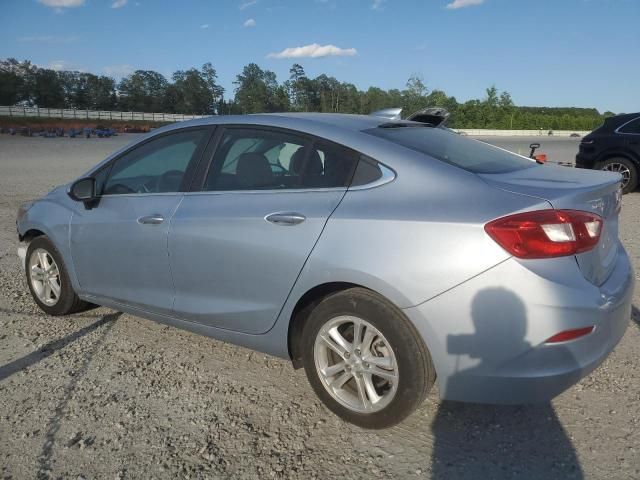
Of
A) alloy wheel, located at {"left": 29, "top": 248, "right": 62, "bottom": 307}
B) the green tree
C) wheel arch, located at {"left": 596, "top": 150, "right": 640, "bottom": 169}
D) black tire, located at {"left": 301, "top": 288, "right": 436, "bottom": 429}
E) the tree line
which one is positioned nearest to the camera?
black tire, located at {"left": 301, "top": 288, "right": 436, "bottom": 429}

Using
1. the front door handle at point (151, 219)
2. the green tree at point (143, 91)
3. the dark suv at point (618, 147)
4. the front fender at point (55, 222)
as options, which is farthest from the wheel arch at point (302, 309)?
the green tree at point (143, 91)

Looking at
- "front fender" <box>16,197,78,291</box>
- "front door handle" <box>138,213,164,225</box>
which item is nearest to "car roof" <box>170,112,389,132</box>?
"front door handle" <box>138,213,164,225</box>

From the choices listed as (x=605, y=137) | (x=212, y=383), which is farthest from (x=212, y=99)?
(x=212, y=383)

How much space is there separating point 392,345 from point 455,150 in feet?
→ 3.96

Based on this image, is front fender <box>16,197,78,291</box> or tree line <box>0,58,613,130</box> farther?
tree line <box>0,58,613,130</box>

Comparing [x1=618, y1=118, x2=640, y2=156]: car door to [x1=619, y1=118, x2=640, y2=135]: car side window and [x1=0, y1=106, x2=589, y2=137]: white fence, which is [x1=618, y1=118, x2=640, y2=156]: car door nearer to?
[x1=619, y1=118, x2=640, y2=135]: car side window

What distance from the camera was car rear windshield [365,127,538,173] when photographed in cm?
278

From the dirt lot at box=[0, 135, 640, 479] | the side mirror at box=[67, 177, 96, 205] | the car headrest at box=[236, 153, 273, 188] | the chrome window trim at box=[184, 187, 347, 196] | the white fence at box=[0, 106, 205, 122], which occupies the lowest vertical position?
the dirt lot at box=[0, 135, 640, 479]

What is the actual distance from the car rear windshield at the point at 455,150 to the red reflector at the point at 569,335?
0.88m

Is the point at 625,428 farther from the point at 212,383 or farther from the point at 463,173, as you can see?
the point at 212,383

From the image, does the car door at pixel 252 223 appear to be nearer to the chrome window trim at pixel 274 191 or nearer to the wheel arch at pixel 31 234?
the chrome window trim at pixel 274 191

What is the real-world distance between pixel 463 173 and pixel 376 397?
3.92 feet

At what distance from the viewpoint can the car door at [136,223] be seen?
11.1ft

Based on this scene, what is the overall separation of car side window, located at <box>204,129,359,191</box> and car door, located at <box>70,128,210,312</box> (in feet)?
0.75
